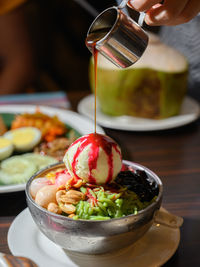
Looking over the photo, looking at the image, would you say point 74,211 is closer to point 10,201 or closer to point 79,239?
point 79,239

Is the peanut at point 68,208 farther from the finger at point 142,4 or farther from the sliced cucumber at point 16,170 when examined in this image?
the finger at point 142,4

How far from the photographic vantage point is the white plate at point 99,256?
30.0 inches

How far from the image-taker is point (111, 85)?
1597 millimetres

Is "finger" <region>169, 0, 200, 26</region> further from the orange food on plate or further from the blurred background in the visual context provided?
the blurred background

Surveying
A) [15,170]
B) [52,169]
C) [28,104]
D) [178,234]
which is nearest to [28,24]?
[28,104]

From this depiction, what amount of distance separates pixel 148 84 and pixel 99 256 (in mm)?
926

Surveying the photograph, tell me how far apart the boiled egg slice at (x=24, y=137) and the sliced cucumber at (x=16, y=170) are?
0.11 m

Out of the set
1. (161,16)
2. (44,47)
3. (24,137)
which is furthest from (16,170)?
(44,47)

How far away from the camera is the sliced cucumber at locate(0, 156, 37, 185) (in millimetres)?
1124

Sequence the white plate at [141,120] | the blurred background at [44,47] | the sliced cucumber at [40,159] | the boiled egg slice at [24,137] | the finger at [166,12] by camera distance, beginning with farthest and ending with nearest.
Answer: the blurred background at [44,47] → the white plate at [141,120] → the boiled egg slice at [24,137] → the sliced cucumber at [40,159] → the finger at [166,12]

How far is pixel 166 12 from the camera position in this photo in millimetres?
944

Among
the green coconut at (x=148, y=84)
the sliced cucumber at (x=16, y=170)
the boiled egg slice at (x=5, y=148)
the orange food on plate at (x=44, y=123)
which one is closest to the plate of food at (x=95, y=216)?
the sliced cucumber at (x=16, y=170)

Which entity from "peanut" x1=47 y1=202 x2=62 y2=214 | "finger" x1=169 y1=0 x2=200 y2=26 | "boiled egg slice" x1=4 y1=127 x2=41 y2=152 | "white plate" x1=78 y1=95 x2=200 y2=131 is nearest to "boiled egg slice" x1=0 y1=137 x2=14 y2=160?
"boiled egg slice" x1=4 y1=127 x2=41 y2=152

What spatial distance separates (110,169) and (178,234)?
0.21m
